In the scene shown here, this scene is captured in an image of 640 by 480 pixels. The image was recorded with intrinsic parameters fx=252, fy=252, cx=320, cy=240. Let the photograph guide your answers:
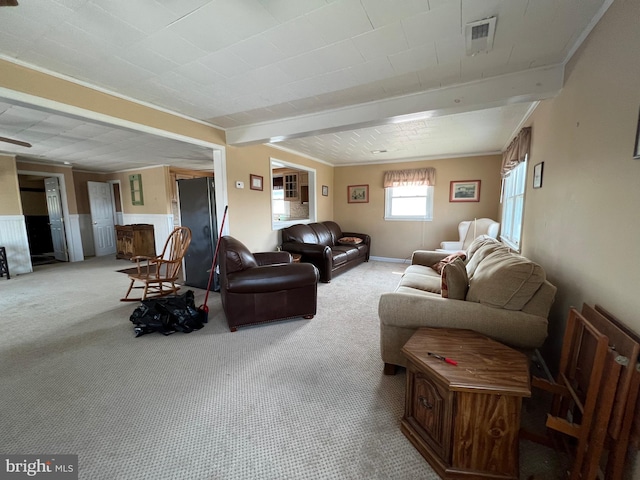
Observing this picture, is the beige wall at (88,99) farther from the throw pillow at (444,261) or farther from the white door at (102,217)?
the white door at (102,217)

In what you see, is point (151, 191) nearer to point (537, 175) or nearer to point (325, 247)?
point (325, 247)

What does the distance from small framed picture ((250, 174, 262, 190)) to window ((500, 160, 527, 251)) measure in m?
3.55

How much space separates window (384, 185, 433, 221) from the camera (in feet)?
17.8

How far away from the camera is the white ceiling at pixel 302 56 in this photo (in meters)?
1.42

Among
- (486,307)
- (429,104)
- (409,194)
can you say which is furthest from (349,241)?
(486,307)

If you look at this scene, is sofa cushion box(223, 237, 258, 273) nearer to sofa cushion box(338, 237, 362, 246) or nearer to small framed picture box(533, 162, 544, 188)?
small framed picture box(533, 162, 544, 188)

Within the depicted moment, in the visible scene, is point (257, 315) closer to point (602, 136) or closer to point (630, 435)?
point (630, 435)

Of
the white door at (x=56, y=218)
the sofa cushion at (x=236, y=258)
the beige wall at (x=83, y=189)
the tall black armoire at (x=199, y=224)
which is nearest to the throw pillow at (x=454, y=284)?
the sofa cushion at (x=236, y=258)

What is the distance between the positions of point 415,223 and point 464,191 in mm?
1120

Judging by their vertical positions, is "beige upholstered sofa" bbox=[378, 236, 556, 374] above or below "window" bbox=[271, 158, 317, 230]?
below

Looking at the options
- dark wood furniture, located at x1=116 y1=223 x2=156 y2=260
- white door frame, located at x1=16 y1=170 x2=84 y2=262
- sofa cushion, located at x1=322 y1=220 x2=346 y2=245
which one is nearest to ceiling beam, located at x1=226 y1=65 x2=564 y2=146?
sofa cushion, located at x1=322 y1=220 x2=346 y2=245

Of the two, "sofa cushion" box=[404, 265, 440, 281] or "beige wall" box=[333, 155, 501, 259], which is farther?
"beige wall" box=[333, 155, 501, 259]

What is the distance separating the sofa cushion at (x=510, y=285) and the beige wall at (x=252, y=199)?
10.3ft

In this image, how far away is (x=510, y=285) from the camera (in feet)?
5.25
